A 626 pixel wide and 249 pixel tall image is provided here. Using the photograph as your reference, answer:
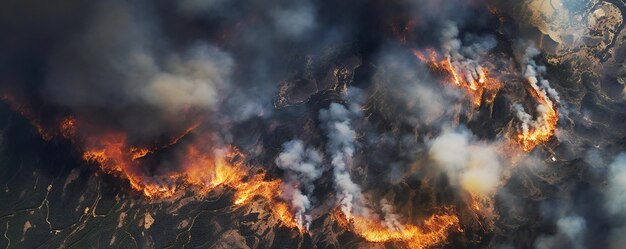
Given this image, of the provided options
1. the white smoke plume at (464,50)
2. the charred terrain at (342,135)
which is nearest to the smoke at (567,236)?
the charred terrain at (342,135)

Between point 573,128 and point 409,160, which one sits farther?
point 573,128

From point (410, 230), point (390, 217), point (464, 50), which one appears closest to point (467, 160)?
point (410, 230)

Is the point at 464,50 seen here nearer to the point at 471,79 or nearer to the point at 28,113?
the point at 471,79

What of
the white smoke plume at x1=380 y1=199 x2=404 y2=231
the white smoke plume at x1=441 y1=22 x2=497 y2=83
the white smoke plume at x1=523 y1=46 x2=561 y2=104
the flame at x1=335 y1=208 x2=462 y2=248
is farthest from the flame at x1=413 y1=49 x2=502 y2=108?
the white smoke plume at x1=380 y1=199 x2=404 y2=231

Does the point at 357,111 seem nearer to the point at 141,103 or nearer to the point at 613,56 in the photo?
the point at 141,103

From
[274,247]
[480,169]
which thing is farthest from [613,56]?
[274,247]

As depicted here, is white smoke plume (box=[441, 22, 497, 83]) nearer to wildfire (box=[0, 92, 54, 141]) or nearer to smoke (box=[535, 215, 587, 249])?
smoke (box=[535, 215, 587, 249])

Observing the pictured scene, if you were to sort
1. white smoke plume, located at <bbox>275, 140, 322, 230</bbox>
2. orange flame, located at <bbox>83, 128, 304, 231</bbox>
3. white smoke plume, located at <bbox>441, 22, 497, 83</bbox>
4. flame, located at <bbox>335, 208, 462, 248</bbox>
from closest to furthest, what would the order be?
1. flame, located at <bbox>335, 208, 462, 248</bbox>
2. white smoke plume, located at <bbox>275, 140, 322, 230</bbox>
3. orange flame, located at <bbox>83, 128, 304, 231</bbox>
4. white smoke plume, located at <bbox>441, 22, 497, 83</bbox>
